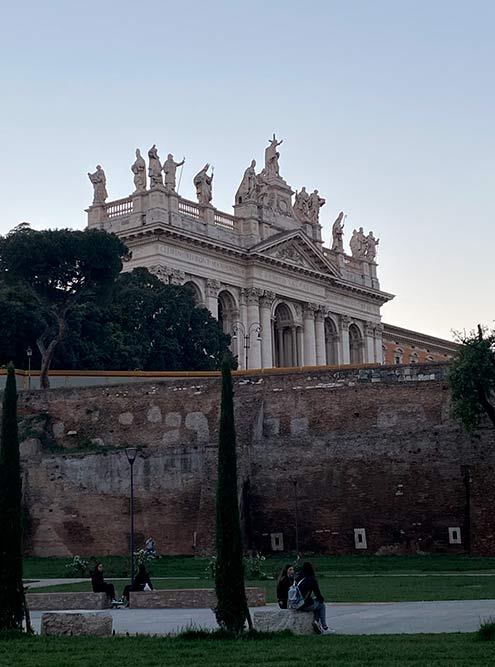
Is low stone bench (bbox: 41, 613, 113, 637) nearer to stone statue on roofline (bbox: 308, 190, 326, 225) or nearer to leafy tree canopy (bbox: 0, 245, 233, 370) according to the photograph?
leafy tree canopy (bbox: 0, 245, 233, 370)

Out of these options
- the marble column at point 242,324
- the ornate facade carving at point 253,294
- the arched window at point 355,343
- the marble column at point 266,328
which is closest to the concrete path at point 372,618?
the marble column at point 242,324

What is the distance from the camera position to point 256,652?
15.9 m

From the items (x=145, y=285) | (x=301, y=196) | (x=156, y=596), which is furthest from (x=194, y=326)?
(x=156, y=596)

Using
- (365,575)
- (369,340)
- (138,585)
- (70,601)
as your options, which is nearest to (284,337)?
(369,340)

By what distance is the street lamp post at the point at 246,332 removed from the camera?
79938 mm

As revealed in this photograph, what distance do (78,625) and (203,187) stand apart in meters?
62.8

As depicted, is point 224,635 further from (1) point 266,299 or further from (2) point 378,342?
(2) point 378,342

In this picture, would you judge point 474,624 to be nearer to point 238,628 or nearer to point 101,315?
point 238,628

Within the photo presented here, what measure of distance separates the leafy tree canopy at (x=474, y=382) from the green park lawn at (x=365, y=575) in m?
4.47

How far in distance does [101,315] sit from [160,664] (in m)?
45.9

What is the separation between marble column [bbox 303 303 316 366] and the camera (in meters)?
87.8

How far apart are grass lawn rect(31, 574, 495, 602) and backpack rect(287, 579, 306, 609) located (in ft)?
17.4

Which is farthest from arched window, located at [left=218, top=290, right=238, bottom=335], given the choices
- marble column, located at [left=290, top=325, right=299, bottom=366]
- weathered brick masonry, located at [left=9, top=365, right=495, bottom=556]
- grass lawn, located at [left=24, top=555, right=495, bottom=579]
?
grass lawn, located at [left=24, top=555, right=495, bottom=579]

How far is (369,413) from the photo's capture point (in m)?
45.0
